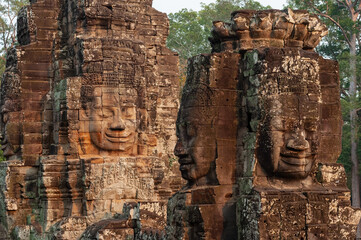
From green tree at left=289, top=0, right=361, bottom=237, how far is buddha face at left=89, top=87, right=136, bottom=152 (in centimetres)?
1304

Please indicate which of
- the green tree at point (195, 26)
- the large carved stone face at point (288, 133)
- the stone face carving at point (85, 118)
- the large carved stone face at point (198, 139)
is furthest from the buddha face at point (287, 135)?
the green tree at point (195, 26)

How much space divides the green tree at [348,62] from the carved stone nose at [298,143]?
18609 millimetres

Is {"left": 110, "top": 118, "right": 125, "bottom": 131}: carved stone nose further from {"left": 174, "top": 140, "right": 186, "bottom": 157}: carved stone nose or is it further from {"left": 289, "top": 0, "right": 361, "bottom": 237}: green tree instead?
{"left": 289, "top": 0, "right": 361, "bottom": 237}: green tree

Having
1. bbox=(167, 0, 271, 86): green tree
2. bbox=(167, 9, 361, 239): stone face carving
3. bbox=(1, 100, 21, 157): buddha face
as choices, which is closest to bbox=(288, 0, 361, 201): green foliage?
bbox=(167, 0, 271, 86): green tree

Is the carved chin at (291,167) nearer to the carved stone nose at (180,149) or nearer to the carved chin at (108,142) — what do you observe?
the carved stone nose at (180,149)

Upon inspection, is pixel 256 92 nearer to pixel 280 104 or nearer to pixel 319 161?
pixel 280 104

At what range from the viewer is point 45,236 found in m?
16.0

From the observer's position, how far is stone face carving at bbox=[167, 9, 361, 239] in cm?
875

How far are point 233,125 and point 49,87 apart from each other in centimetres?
880

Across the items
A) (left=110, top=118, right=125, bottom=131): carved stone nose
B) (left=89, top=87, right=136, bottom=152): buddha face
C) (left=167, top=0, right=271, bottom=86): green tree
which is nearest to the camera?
(left=110, top=118, right=125, bottom=131): carved stone nose

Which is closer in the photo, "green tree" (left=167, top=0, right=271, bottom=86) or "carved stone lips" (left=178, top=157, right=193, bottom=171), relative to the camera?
"carved stone lips" (left=178, top=157, right=193, bottom=171)

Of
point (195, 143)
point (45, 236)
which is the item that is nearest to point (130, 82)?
point (45, 236)

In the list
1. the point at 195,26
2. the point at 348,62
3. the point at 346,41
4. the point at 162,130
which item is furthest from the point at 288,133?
the point at 195,26

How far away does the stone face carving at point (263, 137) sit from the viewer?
8750 mm
